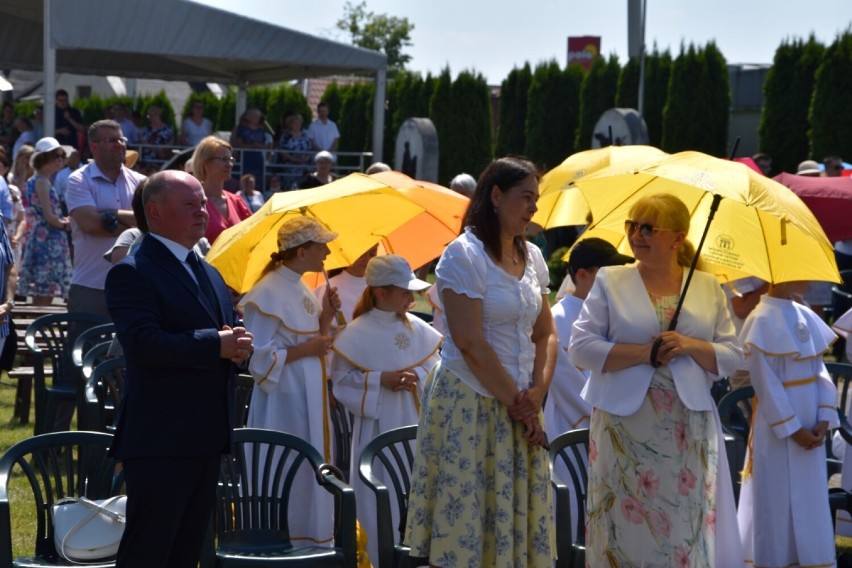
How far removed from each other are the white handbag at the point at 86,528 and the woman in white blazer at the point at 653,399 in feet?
6.48

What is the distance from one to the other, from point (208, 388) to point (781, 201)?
270 centimetres

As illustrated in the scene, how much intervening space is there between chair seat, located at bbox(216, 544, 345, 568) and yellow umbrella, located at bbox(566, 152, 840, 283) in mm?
1970

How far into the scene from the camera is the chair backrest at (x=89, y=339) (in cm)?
746

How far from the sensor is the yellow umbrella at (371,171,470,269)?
7281mm

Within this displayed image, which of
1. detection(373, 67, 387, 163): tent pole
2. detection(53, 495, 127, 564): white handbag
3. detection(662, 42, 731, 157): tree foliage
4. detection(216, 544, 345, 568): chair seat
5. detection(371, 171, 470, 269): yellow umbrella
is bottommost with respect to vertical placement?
detection(216, 544, 345, 568): chair seat

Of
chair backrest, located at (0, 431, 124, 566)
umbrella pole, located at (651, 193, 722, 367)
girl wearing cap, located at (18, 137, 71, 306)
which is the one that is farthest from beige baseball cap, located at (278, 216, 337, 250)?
girl wearing cap, located at (18, 137, 71, 306)

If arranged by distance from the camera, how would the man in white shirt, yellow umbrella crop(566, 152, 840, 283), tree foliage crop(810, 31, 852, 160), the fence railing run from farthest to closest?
1. the man in white shirt
2. tree foliage crop(810, 31, 852, 160)
3. the fence railing
4. yellow umbrella crop(566, 152, 840, 283)

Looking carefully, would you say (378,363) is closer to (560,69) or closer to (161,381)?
(161,381)

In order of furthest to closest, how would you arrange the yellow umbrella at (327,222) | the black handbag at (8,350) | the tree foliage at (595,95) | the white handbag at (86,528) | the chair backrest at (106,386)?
the tree foliage at (595,95)
the black handbag at (8,350)
the yellow umbrella at (327,222)
the chair backrest at (106,386)
the white handbag at (86,528)

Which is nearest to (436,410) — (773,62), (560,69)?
(773,62)

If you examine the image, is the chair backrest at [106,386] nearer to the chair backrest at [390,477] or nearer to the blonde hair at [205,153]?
the blonde hair at [205,153]

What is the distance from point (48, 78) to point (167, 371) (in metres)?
11.7

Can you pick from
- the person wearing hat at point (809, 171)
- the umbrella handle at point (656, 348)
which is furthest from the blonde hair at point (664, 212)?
the person wearing hat at point (809, 171)

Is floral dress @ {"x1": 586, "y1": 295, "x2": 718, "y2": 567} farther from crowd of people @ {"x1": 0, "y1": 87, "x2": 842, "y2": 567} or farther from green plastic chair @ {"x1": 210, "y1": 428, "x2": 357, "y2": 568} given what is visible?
green plastic chair @ {"x1": 210, "y1": 428, "x2": 357, "y2": 568}
